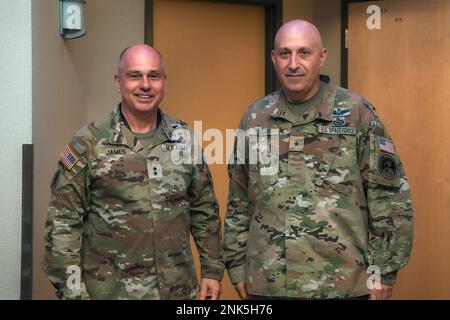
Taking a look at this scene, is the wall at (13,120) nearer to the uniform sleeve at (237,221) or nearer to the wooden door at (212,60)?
the uniform sleeve at (237,221)

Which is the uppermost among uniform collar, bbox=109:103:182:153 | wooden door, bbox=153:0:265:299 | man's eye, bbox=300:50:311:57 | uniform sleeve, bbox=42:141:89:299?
wooden door, bbox=153:0:265:299

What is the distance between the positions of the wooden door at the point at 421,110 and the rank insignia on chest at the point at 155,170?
6.75 feet

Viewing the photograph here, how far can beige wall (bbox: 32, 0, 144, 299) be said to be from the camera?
3.17 meters

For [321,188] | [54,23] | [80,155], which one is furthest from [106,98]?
[321,188]

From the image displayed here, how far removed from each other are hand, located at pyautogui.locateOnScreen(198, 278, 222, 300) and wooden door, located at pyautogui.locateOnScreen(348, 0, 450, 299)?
6.06 ft

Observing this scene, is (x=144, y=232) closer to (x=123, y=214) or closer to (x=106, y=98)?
(x=123, y=214)

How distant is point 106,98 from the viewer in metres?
4.05

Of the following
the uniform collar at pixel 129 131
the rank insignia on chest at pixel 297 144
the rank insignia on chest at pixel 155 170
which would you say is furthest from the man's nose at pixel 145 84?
the rank insignia on chest at pixel 297 144

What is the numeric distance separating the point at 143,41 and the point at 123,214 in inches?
74.7

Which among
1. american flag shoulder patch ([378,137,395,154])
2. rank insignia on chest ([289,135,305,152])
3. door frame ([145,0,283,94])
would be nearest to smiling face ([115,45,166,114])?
rank insignia on chest ([289,135,305,152])

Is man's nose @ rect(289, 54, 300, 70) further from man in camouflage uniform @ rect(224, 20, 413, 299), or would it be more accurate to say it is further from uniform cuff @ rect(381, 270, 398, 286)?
uniform cuff @ rect(381, 270, 398, 286)

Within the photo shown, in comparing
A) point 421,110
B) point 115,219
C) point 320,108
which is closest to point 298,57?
point 320,108

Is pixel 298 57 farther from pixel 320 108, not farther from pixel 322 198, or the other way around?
pixel 322 198

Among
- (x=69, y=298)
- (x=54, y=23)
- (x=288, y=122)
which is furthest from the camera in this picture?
(x=54, y=23)
